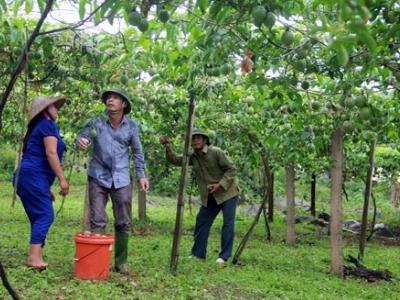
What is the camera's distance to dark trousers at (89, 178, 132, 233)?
4824 millimetres

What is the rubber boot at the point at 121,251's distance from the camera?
→ 4977 millimetres

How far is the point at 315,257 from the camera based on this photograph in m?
8.50

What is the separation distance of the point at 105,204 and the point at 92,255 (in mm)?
557

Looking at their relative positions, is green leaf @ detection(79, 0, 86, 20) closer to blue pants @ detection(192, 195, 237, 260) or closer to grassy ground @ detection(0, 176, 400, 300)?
grassy ground @ detection(0, 176, 400, 300)

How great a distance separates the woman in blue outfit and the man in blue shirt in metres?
0.30

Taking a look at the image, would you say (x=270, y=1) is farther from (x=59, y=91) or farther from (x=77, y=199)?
(x=77, y=199)

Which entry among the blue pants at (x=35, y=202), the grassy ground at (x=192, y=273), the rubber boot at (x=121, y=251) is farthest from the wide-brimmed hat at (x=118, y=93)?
the grassy ground at (x=192, y=273)

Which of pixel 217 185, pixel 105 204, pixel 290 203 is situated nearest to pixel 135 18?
pixel 105 204

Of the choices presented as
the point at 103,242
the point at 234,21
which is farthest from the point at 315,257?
the point at 234,21

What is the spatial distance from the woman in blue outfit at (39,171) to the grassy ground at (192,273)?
33cm

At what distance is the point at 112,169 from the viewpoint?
193 inches

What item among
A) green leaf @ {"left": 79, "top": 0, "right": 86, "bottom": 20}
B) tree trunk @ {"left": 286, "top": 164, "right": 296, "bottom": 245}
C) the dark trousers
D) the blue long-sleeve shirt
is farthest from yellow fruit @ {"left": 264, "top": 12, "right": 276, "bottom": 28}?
tree trunk @ {"left": 286, "top": 164, "right": 296, "bottom": 245}

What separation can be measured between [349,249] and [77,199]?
33.3 feet

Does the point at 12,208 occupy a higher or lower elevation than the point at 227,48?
lower
